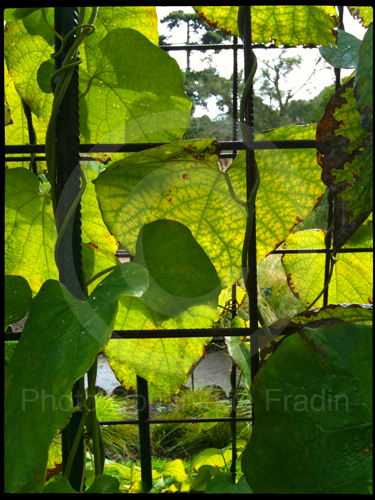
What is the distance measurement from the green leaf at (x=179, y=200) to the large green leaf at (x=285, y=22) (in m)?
0.18

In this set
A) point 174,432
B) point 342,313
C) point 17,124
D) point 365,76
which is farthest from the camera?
point 174,432

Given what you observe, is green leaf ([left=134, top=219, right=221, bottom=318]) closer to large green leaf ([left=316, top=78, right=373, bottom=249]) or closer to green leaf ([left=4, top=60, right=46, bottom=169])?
large green leaf ([left=316, top=78, right=373, bottom=249])

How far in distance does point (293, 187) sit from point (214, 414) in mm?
1830

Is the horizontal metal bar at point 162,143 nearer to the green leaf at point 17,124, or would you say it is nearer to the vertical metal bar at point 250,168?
the vertical metal bar at point 250,168

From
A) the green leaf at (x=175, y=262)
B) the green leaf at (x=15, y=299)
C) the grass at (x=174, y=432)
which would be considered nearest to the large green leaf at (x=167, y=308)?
the green leaf at (x=175, y=262)

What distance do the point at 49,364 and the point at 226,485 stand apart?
26cm

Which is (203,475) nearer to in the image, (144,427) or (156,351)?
(144,427)

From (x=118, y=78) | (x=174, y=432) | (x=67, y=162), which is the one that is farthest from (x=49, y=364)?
(x=174, y=432)

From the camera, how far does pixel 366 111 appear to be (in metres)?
0.32

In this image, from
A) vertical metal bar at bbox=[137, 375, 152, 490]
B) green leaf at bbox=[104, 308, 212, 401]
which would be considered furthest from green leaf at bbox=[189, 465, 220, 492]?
green leaf at bbox=[104, 308, 212, 401]

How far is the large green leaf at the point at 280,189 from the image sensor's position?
1.59 feet

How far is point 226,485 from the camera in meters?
0.47

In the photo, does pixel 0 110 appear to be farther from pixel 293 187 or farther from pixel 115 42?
pixel 293 187

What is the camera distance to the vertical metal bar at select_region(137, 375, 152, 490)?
0.63 m
